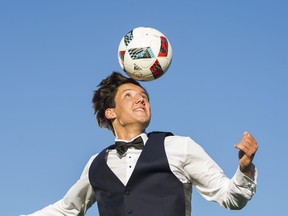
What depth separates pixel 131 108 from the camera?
8328mm

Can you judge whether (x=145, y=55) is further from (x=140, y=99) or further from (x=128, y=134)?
(x=128, y=134)

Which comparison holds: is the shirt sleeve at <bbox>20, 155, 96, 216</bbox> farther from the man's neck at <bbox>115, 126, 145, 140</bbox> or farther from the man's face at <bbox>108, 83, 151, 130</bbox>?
the man's face at <bbox>108, 83, 151, 130</bbox>

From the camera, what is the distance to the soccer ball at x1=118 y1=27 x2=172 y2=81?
852cm

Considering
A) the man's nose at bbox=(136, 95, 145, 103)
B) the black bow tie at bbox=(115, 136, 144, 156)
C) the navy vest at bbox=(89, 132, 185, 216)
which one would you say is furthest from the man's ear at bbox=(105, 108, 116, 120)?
the navy vest at bbox=(89, 132, 185, 216)

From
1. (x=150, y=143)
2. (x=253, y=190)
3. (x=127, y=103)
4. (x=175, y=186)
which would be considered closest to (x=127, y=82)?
(x=127, y=103)

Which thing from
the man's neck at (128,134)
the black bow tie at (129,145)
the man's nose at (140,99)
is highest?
the man's nose at (140,99)

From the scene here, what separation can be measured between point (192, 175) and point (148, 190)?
0.51 metres

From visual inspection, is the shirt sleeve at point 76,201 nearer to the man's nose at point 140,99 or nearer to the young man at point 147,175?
the young man at point 147,175

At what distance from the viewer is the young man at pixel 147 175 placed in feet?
24.3

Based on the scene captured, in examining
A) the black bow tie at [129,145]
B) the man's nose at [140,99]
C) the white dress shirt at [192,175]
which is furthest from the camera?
the man's nose at [140,99]

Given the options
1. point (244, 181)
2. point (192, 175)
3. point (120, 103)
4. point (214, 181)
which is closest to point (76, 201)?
point (120, 103)

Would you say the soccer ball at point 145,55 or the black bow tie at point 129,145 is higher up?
the soccer ball at point 145,55

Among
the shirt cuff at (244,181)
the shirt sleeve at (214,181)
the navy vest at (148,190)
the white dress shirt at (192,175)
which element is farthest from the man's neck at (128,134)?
the shirt cuff at (244,181)

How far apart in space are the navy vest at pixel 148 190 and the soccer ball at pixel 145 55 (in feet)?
3.27
